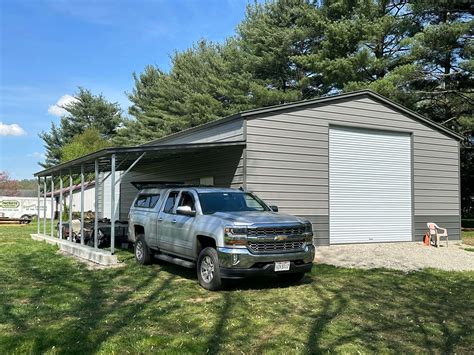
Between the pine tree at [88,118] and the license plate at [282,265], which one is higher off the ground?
the pine tree at [88,118]

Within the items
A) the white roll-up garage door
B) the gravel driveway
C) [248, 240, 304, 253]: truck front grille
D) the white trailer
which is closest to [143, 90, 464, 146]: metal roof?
the white roll-up garage door

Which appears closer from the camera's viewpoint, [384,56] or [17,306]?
[17,306]

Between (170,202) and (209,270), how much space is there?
2405 mm

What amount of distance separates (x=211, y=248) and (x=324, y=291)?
208 cm

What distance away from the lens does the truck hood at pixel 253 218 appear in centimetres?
790

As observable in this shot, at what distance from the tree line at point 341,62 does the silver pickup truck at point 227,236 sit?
17.0 meters

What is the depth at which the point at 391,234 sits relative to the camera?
52.8ft

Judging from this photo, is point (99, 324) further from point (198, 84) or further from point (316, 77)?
point (198, 84)

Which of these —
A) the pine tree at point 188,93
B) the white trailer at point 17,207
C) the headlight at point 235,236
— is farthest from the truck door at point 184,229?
the white trailer at point 17,207

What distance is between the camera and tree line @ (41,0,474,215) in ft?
83.2

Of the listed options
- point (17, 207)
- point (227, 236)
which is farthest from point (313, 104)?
point (17, 207)

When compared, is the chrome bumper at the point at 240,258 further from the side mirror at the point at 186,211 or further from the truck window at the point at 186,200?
the truck window at the point at 186,200

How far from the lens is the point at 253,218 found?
8086mm

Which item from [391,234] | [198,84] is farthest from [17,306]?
[198,84]
